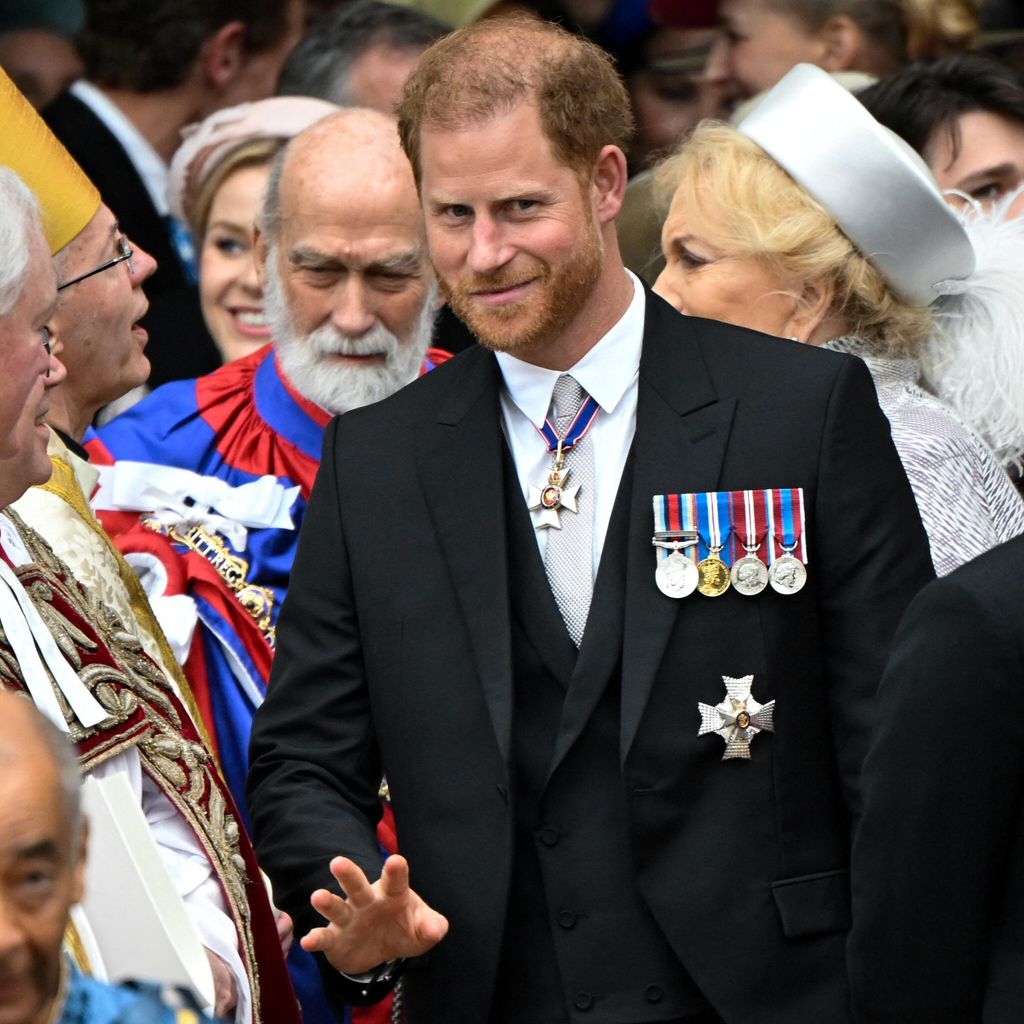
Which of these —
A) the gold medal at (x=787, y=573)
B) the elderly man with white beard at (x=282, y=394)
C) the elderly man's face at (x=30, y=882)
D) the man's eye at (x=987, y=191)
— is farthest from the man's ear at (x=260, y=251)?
the elderly man's face at (x=30, y=882)

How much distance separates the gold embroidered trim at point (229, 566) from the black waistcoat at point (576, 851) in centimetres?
102

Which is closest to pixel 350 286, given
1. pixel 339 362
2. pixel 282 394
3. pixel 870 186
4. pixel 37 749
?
pixel 339 362

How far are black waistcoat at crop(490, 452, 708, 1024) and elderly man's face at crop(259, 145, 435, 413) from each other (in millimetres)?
1349

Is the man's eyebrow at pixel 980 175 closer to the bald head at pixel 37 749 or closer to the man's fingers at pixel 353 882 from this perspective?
the man's fingers at pixel 353 882

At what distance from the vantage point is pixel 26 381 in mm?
3053

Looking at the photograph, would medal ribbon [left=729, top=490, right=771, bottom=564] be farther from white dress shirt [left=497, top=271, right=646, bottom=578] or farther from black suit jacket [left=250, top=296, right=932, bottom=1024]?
white dress shirt [left=497, top=271, right=646, bottom=578]

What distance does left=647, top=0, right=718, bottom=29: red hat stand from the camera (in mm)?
6277

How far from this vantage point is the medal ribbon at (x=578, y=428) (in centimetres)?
321

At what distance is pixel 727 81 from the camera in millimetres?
5961

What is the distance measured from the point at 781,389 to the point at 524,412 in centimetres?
39

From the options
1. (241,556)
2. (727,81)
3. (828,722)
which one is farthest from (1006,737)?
(727,81)

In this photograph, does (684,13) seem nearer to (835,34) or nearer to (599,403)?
(835,34)

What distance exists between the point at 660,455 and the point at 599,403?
0.14 metres

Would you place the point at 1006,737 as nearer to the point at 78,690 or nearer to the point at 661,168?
the point at 78,690
